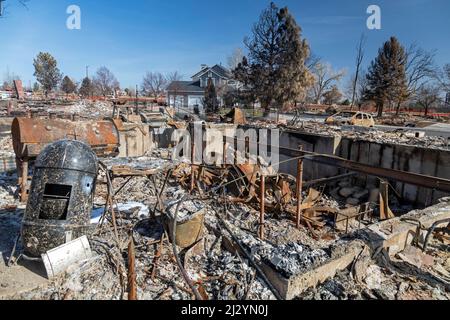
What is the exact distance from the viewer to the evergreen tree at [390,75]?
30922mm

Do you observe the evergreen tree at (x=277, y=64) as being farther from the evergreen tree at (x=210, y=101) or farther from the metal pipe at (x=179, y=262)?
the metal pipe at (x=179, y=262)

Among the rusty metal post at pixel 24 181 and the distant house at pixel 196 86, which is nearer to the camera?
the rusty metal post at pixel 24 181

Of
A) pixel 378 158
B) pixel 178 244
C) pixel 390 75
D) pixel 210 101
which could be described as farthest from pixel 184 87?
pixel 178 244

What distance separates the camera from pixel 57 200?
424 cm

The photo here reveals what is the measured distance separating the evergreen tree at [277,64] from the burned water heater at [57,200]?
21375 mm

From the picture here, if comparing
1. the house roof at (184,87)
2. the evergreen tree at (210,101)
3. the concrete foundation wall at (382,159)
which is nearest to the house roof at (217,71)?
the house roof at (184,87)

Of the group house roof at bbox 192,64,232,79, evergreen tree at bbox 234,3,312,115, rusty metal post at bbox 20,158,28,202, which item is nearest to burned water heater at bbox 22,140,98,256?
rusty metal post at bbox 20,158,28,202

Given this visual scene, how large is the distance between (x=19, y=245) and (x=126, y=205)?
7.57 feet

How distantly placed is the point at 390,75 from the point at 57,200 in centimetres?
3538

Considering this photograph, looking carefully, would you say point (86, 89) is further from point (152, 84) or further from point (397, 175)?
point (397, 175)

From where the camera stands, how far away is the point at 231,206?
25.7 feet

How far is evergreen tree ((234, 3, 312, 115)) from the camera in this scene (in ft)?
77.8

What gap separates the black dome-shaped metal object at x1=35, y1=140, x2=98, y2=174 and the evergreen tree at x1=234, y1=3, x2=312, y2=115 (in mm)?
21202
